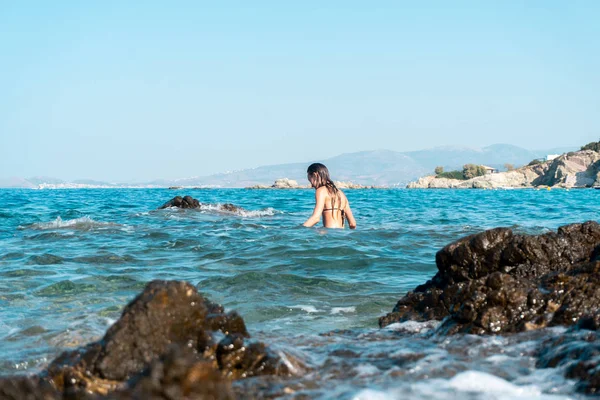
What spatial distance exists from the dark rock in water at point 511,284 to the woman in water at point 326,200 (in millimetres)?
6211

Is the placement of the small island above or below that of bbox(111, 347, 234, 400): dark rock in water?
below

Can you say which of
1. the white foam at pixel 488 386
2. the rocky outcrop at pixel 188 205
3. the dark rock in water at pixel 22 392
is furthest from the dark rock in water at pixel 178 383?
the rocky outcrop at pixel 188 205

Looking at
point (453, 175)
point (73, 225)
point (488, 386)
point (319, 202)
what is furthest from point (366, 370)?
point (453, 175)

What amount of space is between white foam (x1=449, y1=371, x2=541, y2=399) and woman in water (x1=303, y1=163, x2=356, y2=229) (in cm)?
810

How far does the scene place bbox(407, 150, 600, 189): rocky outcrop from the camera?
97469 millimetres

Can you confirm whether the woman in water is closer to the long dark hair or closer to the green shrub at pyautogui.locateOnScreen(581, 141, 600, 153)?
the long dark hair

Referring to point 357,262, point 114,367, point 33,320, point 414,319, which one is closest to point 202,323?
point 114,367

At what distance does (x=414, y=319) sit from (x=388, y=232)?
7830mm

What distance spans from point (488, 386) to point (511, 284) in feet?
3.89

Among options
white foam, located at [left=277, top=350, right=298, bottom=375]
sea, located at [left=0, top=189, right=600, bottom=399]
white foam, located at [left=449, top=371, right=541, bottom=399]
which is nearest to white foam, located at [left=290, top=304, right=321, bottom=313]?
sea, located at [left=0, top=189, right=600, bottom=399]

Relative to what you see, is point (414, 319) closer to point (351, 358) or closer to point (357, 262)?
point (351, 358)

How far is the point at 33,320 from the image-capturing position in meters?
5.29

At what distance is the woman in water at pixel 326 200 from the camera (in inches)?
433

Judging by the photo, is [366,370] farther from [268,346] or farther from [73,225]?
[73,225]
